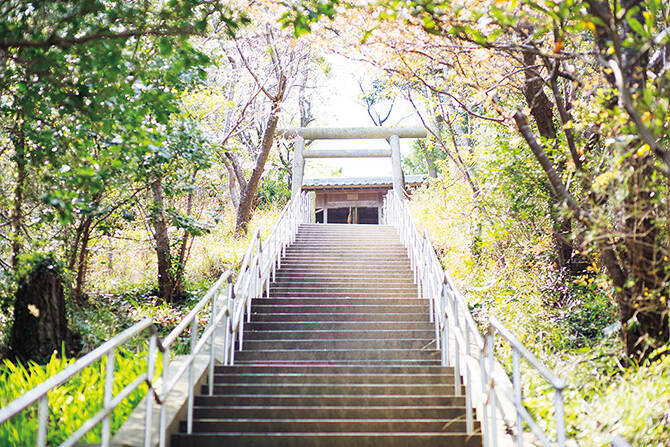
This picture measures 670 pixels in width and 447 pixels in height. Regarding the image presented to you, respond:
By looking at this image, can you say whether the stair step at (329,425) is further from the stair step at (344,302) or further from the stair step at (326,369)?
the stair step at (344,302)

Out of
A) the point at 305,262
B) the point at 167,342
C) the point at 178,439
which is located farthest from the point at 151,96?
the point at 305,262

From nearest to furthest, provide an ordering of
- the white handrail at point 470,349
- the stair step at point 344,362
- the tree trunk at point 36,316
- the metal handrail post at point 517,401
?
the white handrail at point 470,349 → the metal handrail post at point 517,401 → the stair step at point 344,362 → the tree trunk at point 36,316

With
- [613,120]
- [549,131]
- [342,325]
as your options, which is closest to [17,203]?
[342,325]

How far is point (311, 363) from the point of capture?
5430 mm

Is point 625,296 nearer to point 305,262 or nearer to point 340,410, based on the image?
point 340,410

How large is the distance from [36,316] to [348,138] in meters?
10.8

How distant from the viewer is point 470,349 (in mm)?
5336

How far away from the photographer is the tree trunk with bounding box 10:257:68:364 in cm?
607

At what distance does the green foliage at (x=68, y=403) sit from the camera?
143 inches

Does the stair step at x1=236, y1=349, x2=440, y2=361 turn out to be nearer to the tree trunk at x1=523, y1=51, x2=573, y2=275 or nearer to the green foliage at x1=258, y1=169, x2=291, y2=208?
the tree trunk at x1=523, y1=51, x2=573, y2=275

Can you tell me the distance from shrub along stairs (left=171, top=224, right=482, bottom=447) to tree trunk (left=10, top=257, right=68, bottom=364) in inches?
88.5

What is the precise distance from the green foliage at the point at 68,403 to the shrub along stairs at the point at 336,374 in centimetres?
54

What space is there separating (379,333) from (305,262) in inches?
129

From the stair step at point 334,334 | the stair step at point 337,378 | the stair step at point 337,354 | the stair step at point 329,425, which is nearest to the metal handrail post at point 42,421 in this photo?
the stair step at point 329,425
